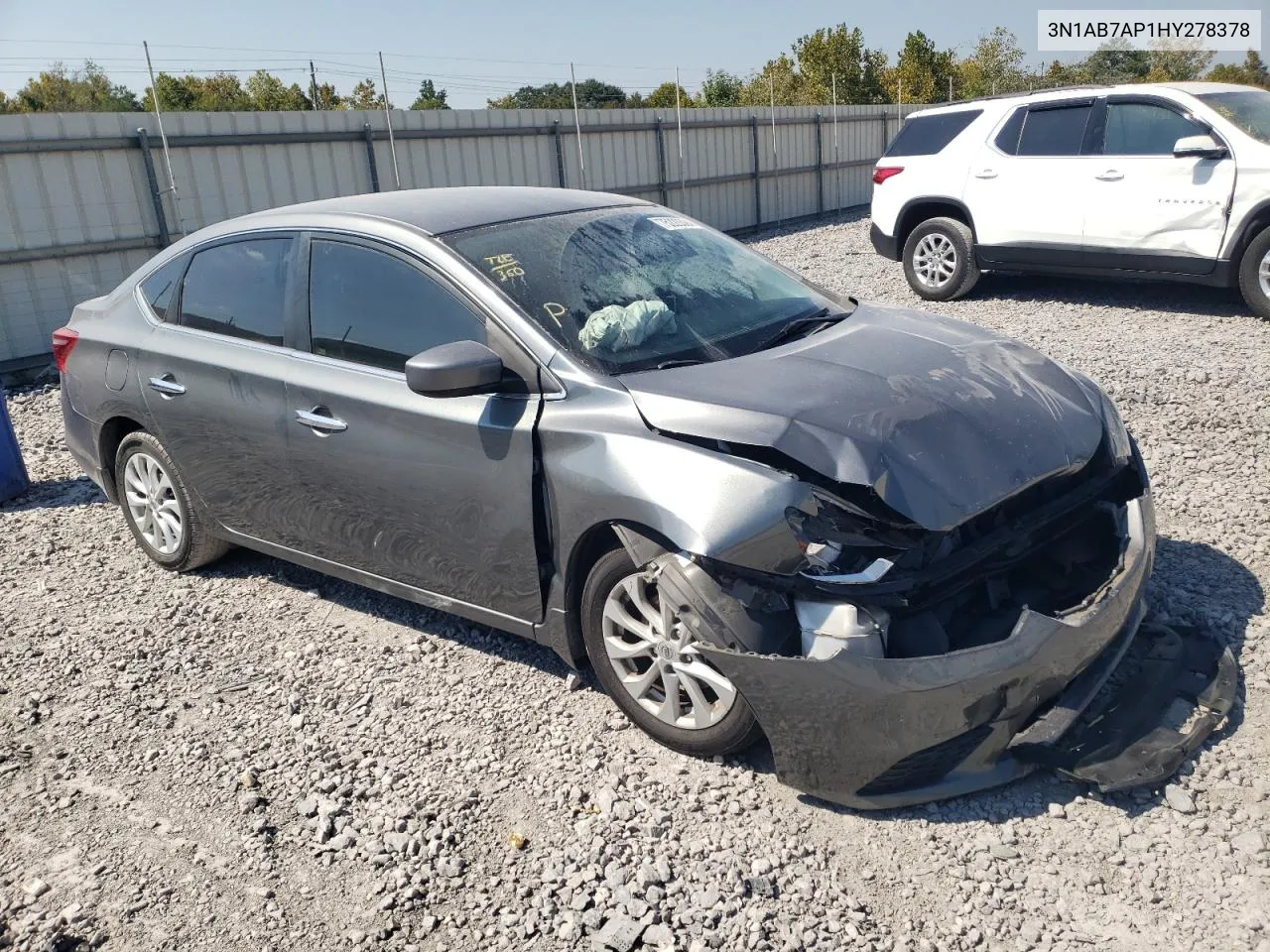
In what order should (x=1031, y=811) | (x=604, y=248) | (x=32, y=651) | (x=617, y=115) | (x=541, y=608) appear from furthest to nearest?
(x=617, y=115) < (x=32, y=651) < (x=604, y=248) < (x=541, y=608) < (x=1031, y=811)

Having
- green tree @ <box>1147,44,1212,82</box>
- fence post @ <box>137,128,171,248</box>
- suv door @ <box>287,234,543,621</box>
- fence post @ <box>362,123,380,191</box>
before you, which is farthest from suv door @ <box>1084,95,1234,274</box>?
green tree @ <box>1147,44,1212,82</box>

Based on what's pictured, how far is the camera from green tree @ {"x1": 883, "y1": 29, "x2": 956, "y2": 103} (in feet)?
126

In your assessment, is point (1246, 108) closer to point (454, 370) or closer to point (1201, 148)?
point (1201, 148)

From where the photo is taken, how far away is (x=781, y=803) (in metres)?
3.24

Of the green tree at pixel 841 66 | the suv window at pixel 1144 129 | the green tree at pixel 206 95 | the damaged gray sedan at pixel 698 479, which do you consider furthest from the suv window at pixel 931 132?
the green tree at pixel 206 95

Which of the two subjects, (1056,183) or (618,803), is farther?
(1056,183)

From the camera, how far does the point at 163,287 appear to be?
199 inches

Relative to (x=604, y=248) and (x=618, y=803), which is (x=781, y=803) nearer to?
(x=618, y=803)

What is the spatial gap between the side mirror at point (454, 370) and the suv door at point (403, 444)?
11 cm

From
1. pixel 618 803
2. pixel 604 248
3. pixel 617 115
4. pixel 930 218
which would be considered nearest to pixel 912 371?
pixel 604 248

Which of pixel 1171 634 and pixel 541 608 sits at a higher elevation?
pixel 541 608

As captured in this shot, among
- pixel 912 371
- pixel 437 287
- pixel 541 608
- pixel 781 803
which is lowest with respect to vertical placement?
pixel 781 803

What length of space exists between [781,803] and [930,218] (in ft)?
28.0

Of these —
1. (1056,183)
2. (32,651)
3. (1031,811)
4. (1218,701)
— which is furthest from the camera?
(1056,183)
